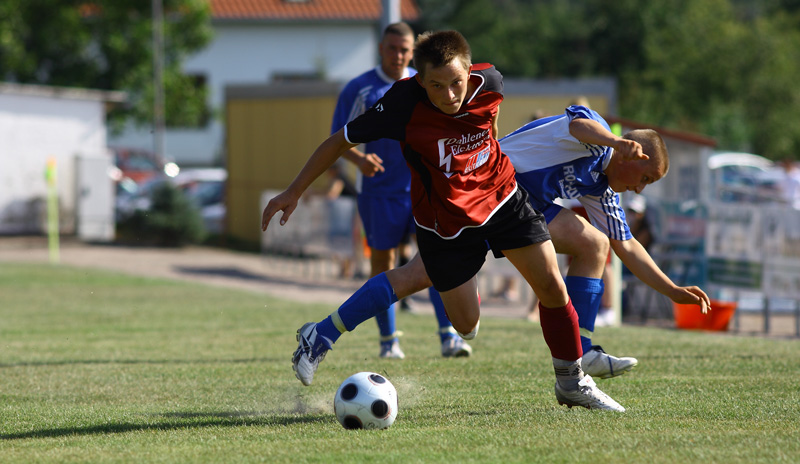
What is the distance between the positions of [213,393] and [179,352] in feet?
7.27

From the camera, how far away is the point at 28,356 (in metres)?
7.91

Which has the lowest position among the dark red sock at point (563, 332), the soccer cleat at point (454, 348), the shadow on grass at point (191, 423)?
the shadow on grass at point (191, 423)

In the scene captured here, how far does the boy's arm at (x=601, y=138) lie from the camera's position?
4605 millimetres

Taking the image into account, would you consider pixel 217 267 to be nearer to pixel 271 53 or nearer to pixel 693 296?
pixel 693 296

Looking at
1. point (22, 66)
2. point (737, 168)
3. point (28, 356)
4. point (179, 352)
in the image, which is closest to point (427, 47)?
point (179, 352)

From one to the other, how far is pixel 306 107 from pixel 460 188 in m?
17.6

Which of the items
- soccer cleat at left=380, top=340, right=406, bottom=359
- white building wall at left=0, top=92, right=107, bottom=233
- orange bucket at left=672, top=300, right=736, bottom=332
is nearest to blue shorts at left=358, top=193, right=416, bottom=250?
soccer cleat at left=380, top=340, right=406, bottom=359

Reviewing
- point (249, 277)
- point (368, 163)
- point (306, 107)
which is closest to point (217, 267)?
point (249, 277)

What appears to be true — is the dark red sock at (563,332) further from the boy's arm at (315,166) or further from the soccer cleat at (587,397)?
the boy's arm at (315,166)

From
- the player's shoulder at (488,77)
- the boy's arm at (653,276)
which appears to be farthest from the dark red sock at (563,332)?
the player's shoulder at (488,77)

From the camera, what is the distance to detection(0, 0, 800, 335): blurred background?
1304 cm

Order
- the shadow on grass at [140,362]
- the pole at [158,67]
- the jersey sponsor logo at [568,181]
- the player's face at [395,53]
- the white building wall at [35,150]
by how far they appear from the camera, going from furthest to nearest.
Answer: the pole at [158,67]
the white building wall at [35,150]
the shadow on grass at [140,362]
the player's face at [395,53]
the jersey sponsor logo at [568,181]

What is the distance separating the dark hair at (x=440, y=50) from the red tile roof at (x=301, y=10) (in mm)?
37884

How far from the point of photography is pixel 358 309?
5.25 meters
